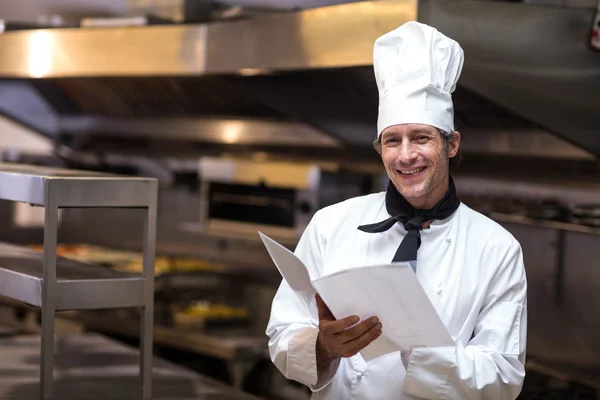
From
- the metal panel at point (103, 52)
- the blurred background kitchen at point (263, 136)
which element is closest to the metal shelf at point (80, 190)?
the blurred background kitchen at point (263, 136)

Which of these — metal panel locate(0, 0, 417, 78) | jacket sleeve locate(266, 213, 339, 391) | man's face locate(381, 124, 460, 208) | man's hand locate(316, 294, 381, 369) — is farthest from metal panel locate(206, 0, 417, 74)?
man's hand locate(316, 294, 381, 369)

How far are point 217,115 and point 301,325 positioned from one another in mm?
2956

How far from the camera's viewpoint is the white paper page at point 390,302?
1.54 meters

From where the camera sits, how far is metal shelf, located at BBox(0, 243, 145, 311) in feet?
7.02

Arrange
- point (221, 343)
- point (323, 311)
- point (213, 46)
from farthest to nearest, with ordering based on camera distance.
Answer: point (221, 343), point (213, 46), point (323, 311)

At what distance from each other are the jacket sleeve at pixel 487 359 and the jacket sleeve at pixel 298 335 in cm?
19

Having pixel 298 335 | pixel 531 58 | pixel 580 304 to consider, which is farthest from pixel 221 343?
pixel 298 335

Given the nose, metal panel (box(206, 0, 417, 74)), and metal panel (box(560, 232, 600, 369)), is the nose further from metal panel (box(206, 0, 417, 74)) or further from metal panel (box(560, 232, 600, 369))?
metal panel (box(560, 232, 600, 369))

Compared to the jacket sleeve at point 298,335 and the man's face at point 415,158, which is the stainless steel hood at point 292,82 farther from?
the jacket sleeve at point 298,335

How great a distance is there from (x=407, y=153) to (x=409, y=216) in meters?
0.17

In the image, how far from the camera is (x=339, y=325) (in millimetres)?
1646

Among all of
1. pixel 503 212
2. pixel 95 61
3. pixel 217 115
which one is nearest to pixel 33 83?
pixel 217 115

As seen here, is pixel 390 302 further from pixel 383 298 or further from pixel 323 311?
pixel 323 311

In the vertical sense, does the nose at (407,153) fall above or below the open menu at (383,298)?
above
